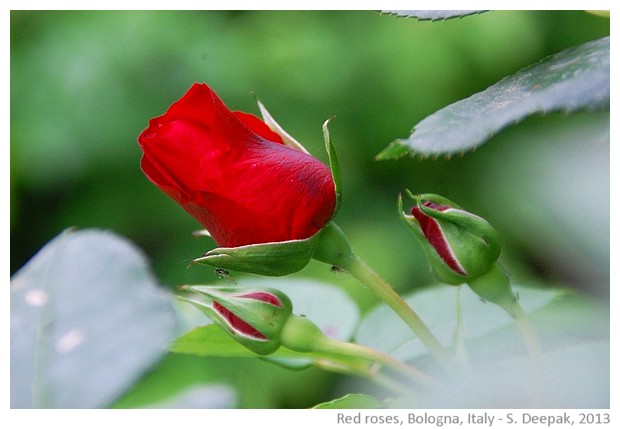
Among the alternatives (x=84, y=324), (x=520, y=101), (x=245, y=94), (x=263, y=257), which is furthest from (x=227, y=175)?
(x=245, y=94)

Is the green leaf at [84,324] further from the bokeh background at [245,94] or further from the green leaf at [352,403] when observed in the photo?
the bokeh background at [245,94]

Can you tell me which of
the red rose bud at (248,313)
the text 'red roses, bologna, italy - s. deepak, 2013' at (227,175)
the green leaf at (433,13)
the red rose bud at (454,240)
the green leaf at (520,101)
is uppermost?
the green leaf at (433,13)

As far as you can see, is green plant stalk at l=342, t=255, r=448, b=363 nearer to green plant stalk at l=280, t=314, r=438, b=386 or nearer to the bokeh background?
green plant stalk at l=280, t=314, r=438, b=386

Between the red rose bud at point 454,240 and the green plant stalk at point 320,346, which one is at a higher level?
the red rose bud at point 454,240

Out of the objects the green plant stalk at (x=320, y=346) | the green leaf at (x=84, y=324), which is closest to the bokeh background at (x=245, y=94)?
the green leaf at (x=84, y=324)

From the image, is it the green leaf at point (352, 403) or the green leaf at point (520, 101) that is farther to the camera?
the green leaf at point (352, 403)

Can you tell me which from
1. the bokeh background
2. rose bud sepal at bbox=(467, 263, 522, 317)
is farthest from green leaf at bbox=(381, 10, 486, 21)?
the bokeh background
